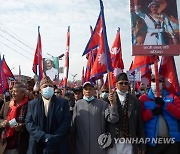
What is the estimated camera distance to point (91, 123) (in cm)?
441

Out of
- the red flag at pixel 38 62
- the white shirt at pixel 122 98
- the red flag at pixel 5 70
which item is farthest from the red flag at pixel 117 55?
the white shirt at pixel 122 98

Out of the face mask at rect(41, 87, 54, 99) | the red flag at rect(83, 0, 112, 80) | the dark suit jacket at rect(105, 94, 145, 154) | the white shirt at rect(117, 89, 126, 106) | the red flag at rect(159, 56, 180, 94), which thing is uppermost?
the red flag at rect(83, 0, 112, 80)

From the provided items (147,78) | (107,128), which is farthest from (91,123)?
(147,78)

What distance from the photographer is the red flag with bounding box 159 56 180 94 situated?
4.78m

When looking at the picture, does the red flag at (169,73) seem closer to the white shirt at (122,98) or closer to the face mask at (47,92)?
the white shirt at (122,98)

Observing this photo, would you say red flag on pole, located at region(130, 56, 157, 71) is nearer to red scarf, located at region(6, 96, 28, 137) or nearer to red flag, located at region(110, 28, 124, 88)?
red flag, located at region(110, 28, 124, 88)

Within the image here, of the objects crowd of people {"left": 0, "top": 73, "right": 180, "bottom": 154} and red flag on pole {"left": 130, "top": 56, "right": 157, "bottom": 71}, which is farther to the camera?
red flag on pole {"left": 130, "top": 56, "right": 157, "bottom": 71}

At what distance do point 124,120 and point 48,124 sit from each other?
1163 millimetres

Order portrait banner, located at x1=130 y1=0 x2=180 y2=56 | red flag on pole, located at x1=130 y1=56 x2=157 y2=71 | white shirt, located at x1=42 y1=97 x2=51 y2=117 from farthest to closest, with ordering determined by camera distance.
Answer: red flag on pole, located at x1=130 y1=56 x2=157 y2=71, portrait banner, located at x1=130 y1=0 x2=180 y2=56, white shirt, located at x1=42 y1=97 x2=51 y2=117

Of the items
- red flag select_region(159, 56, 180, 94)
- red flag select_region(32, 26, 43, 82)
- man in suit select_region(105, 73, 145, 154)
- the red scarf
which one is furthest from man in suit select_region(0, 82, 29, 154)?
red flag select_region(32, 26, 43, 82)

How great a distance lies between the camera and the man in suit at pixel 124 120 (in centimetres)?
413

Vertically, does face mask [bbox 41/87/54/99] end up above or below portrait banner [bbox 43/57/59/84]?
below

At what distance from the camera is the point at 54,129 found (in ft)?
13.7

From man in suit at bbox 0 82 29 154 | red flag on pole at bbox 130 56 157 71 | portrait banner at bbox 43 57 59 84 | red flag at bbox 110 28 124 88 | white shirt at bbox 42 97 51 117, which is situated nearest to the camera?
white shirt at bbox 42 97 51 117
